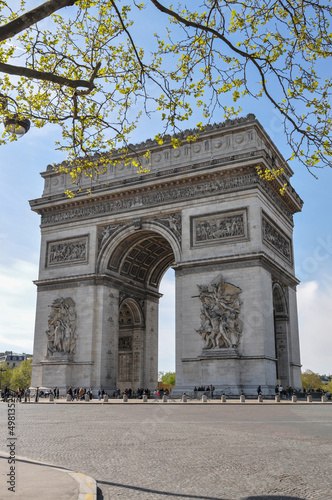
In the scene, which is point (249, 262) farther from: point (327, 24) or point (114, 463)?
point (114, 463)

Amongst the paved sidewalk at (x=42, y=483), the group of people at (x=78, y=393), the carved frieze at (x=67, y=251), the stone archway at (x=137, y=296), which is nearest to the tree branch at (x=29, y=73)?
the paved sidewalk at (x=42, y=483)

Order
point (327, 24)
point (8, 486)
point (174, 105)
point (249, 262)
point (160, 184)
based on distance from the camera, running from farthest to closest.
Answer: point (160, 184), point (249, 262), point (174, 105), point (327, 24), point (8, 486)

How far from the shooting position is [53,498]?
4.45 m

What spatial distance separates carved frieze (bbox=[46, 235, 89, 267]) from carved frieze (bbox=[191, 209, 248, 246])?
27.3 feet

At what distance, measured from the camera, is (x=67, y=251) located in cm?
3581

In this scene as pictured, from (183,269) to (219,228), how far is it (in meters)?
3.31

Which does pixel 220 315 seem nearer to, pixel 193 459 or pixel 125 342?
pixel 125 342

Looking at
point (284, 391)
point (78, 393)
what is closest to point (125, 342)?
point (78, 393)

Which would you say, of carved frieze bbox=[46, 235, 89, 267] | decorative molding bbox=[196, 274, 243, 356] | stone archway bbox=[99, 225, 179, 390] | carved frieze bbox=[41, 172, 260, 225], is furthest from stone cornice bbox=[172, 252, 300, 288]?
carved frieze bbox=[46, 235, 89, 267]

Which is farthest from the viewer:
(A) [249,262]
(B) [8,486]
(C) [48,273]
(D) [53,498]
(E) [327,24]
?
(C) [48,273]

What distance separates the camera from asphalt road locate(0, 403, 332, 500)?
207 inches

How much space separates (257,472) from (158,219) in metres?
27.3

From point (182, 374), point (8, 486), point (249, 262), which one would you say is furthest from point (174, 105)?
point (182, 374)

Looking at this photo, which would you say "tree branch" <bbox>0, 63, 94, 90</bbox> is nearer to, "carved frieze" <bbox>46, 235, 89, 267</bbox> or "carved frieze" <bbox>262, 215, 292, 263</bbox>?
"carved frieze" <bbox>262, 215, 292, 263</bbox>
